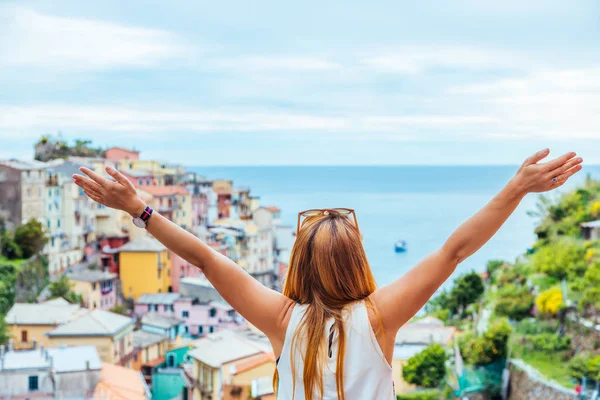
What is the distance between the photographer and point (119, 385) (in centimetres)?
1261

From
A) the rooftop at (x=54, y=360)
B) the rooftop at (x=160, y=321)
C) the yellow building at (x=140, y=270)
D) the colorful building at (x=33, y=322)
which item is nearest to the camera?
the rooftop at (x=54, y=360)

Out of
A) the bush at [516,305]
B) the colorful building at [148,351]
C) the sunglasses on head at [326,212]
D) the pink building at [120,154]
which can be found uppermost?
the pink building at [120,154]

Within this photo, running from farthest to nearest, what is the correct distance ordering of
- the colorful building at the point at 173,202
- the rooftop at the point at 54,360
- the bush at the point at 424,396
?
the colorful building at the point at 173,202, the bush at the point at 424,396, the rooftop at the point at 54,360

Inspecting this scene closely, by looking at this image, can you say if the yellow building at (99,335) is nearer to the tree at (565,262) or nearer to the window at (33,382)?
the window at (33,382)

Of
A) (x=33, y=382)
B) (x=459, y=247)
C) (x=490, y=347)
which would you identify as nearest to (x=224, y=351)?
(x=33, y=382)

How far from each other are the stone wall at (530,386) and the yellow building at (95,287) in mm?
12982

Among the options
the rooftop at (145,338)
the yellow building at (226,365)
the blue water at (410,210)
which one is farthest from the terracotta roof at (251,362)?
the rooftop at (145,338)

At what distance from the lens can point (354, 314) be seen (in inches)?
42.8

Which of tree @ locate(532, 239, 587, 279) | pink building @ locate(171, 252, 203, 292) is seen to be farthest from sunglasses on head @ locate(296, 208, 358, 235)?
pink building @ locate(171, 252, 203, 292)

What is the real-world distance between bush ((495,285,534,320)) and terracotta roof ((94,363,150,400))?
6.13 metres

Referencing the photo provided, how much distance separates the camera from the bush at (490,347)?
39.7 feet

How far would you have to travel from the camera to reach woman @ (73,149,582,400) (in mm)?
1070

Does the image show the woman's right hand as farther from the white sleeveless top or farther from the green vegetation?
the green vegetation

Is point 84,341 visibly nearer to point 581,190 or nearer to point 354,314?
point 581,190
